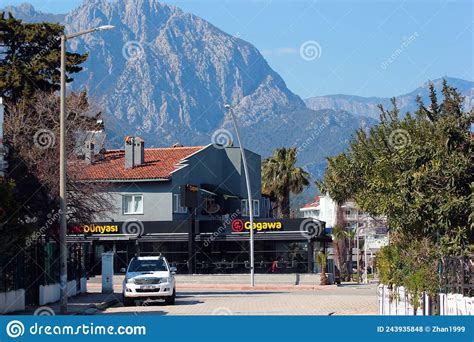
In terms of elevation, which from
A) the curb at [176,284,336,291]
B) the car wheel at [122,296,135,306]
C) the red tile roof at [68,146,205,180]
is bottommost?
the curb at [176,284,336,291]

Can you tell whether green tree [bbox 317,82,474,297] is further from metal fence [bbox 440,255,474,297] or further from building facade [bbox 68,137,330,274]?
building facade [bbox 68,137,330,274]

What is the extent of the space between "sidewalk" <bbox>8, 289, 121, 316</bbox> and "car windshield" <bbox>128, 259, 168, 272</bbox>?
5.76ft

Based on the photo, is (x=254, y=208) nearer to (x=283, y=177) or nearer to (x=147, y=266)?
(x=283, y=177)

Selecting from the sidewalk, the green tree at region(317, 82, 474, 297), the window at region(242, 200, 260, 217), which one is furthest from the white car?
the window at region(242, 200, 260, 217)

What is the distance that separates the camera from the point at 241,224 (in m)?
64.8

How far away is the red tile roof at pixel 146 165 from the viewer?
221ft

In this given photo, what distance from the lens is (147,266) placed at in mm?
35625

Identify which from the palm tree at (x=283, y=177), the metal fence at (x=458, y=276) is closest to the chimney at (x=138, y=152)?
the palm tree at (x=283, y=177)

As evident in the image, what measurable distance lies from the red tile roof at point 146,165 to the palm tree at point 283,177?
12271mm

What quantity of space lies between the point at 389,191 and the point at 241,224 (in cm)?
3754

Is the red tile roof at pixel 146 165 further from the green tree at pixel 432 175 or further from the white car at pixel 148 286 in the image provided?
the green tree at pixel 432 175

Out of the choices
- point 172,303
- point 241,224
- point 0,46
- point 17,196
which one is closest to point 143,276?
point 172,303

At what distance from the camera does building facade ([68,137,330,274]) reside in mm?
64500

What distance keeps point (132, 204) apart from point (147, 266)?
32976mm
